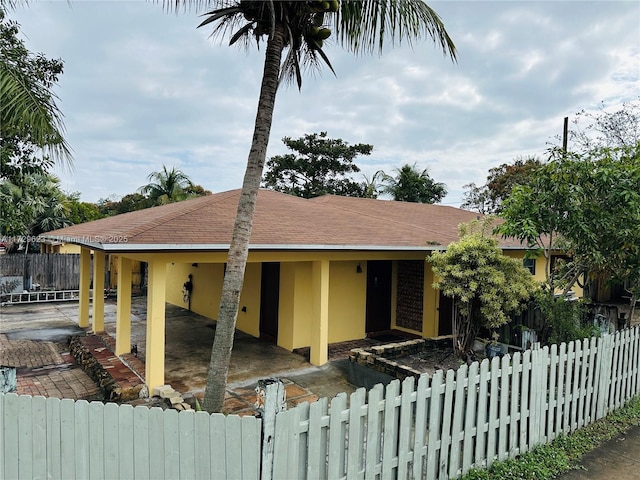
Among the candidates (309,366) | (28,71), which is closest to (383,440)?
(309,366)

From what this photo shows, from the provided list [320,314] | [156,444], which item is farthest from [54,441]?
[320,314]

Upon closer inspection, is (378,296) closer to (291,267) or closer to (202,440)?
(291,267)

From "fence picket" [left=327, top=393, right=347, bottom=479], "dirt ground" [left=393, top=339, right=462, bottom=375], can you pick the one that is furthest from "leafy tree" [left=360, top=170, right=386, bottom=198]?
"fence picket" [left=327, top=393, right=347, bottom=479]

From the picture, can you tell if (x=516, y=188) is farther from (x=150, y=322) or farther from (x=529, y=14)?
(x=150, y=322)

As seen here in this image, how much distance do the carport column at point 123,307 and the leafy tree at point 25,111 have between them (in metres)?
2.40

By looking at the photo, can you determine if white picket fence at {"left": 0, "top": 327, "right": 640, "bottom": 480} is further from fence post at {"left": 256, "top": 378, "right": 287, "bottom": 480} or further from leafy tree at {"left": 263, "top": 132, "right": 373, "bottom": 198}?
leafy tree at {"left": 263, "top": 132, "right": 373, "bottom": 198}

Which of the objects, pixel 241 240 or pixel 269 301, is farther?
pixel 269 301

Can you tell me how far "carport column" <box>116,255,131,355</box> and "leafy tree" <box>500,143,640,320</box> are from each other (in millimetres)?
7618

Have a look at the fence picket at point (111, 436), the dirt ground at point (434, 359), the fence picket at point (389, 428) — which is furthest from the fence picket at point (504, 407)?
the fence picket at point (111, 436)

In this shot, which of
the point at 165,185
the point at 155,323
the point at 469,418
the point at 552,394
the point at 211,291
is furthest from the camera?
the point at 165,185

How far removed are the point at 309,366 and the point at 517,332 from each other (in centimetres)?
474

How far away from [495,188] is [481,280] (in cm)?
2920

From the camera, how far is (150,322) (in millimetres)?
6629

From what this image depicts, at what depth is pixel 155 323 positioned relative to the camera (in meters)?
6.67
